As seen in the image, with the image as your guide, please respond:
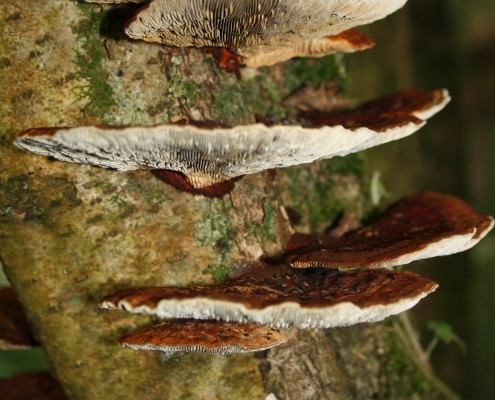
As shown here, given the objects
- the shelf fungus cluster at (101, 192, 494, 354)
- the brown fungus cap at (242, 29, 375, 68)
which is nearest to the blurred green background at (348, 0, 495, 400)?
the brown fungus cap at (242, 29, 375, 68)

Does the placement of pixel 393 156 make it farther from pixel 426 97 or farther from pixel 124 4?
pixel 124 4

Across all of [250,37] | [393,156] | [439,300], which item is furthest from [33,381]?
[439,300]

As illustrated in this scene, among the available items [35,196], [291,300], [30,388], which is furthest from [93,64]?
[30,388]

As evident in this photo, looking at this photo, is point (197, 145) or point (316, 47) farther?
point (316, 47)

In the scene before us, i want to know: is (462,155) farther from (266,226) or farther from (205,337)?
(205,337)

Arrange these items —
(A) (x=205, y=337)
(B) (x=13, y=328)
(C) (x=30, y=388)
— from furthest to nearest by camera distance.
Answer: (C) (x=30, y=388), (B) (x=13, y=328), (A) (x=205, y=337)

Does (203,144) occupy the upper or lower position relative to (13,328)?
upper
